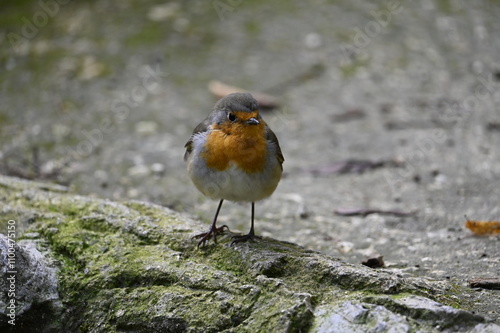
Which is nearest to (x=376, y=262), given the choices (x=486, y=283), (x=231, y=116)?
(x=486, y=283)

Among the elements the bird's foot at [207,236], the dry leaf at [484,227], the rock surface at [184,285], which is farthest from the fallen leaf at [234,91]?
the bird's foot at [207,236]

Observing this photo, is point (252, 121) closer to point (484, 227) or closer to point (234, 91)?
point (484, 227)

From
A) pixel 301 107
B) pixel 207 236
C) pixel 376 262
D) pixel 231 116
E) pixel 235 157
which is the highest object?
pixel 231 116

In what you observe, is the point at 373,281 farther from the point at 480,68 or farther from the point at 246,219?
the point at 480,68

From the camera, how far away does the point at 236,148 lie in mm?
3357

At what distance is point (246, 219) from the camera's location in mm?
4695

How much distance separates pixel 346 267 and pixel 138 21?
606 cm

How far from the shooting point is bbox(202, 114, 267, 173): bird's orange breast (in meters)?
3.35

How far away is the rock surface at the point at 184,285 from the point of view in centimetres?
257

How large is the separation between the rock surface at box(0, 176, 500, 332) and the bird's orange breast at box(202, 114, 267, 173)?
0.40m

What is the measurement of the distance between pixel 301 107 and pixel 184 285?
4092 millimetres

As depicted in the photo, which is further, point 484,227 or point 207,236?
point 484,227

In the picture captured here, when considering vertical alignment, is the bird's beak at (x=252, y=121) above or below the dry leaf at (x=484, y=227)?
above

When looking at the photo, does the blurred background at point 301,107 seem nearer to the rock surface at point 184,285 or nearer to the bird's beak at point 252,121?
the rock surface at point 184,285
